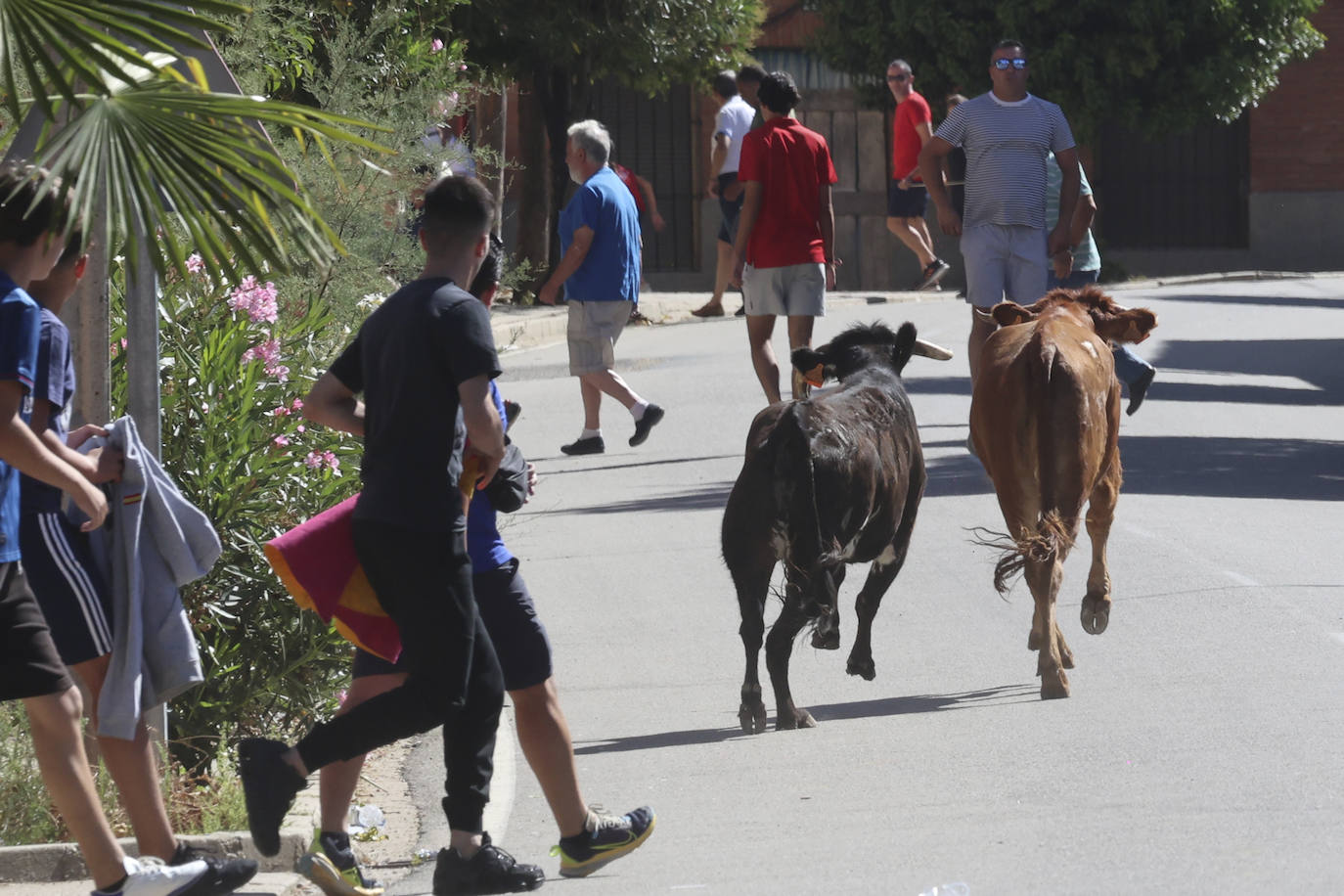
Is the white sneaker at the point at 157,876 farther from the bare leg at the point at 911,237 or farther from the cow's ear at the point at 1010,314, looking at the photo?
the bare leg at the point at 911,237

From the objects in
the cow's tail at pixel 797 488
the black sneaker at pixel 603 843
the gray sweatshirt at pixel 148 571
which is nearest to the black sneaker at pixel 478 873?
the black sneaker at pixel 603 843

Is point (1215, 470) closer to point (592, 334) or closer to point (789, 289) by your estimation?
point (789, 289)

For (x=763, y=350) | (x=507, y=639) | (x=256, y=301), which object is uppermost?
(x=256, y=301)

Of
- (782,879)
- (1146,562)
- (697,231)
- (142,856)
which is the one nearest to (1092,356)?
(1146,562)

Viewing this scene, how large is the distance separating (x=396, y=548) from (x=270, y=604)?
194cm

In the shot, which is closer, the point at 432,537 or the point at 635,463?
the point at 432,537

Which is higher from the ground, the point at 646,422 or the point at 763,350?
the point at 763,350

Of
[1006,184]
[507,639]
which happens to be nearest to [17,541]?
[507,639]

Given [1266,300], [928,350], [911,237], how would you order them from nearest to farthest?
[928,350]
[911,237]
[1266,300]

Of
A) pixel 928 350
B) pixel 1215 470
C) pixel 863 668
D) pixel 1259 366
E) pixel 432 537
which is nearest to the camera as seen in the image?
pixel 432 537

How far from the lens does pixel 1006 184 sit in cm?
1127

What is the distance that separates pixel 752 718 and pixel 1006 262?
484 centimetres

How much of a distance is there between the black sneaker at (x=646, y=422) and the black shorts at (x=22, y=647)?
8553mm

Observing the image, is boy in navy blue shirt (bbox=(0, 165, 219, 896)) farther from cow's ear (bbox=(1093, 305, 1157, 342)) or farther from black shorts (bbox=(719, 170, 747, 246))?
black shorts (bbox=(719, 170, 747, 246))
